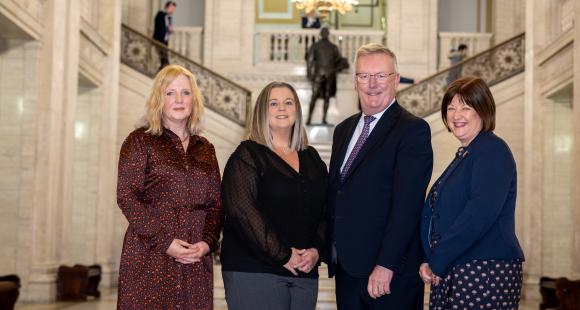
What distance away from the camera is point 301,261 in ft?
13.0

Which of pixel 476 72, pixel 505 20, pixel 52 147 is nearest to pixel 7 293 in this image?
pixel 52 147

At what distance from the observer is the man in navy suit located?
12.4ft

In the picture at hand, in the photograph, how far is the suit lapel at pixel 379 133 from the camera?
3.97m

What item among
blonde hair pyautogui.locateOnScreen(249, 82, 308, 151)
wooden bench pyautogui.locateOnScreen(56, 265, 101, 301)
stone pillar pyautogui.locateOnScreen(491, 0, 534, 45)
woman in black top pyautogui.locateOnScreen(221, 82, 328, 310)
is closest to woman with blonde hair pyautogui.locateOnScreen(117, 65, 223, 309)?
woman in black top pyautogui.locateOnScreen(221, 82, 328, 310)

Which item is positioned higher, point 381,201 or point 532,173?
point 532,173

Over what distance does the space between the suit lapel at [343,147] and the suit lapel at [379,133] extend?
0.14m

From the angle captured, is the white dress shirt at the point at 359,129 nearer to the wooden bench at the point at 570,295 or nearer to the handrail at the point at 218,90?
the wooden bench at the point at 570,295

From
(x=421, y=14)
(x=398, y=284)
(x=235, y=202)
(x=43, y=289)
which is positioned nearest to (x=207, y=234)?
(x=235, y=202)

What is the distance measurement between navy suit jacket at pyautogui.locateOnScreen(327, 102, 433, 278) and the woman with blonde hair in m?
0.69

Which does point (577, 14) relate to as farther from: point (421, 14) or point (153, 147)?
point (421, 14)

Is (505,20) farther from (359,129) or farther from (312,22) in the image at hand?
(359,129)

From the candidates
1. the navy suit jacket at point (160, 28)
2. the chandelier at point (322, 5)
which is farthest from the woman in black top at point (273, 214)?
the chandelier at point (322, 5)

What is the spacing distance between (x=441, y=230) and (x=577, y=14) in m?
8.01

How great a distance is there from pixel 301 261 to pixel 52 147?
7485 mm
